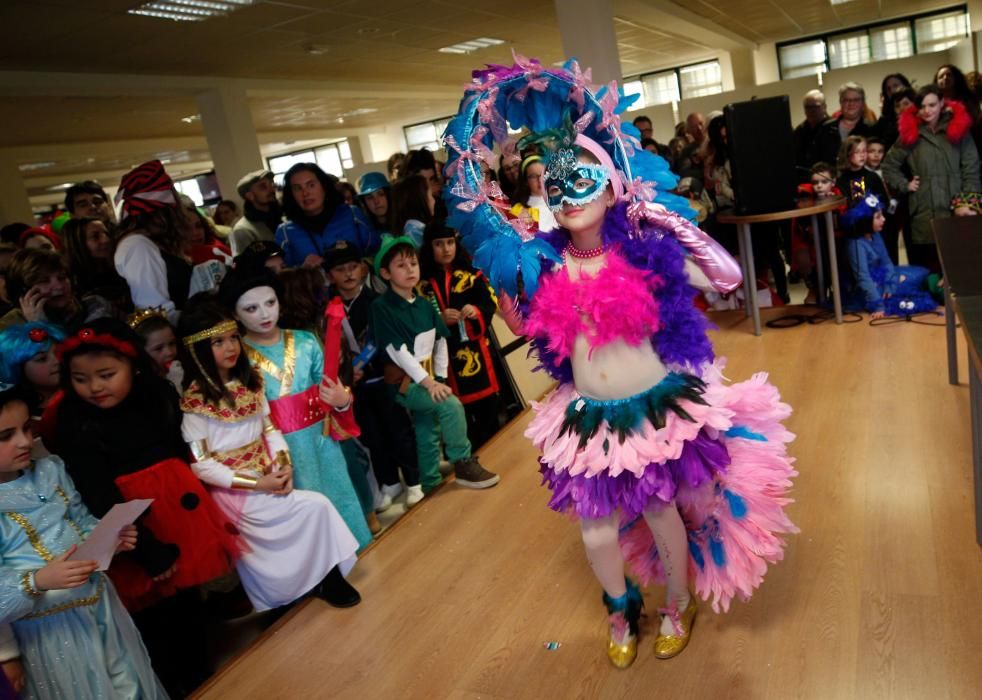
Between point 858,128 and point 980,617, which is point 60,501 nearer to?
point 980,617

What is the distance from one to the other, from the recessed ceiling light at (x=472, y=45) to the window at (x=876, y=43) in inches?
268

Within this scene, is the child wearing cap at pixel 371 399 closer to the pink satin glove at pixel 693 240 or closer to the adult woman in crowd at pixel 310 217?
the adult woman in crowd at pixel 310 217

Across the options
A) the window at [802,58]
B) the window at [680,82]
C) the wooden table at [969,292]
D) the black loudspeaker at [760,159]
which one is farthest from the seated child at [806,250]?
the window at [680,82]

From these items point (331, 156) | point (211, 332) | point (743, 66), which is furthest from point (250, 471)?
point (331, 156)

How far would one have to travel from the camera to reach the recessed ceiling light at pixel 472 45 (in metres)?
9.77

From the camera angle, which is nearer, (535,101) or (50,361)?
(535,101)

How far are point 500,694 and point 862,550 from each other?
1.16 meters

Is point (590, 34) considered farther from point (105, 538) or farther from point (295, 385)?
point (105, 538)

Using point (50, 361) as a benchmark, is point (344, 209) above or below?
above

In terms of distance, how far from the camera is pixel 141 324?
8.80 feet

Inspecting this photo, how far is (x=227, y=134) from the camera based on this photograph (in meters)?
8.88

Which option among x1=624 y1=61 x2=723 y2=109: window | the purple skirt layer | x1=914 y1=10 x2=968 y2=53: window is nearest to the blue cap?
the purple skirt layer

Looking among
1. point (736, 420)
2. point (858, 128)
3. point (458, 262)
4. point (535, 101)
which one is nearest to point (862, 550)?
point (736, 420)

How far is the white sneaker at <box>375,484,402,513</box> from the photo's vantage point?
11.3 ft
